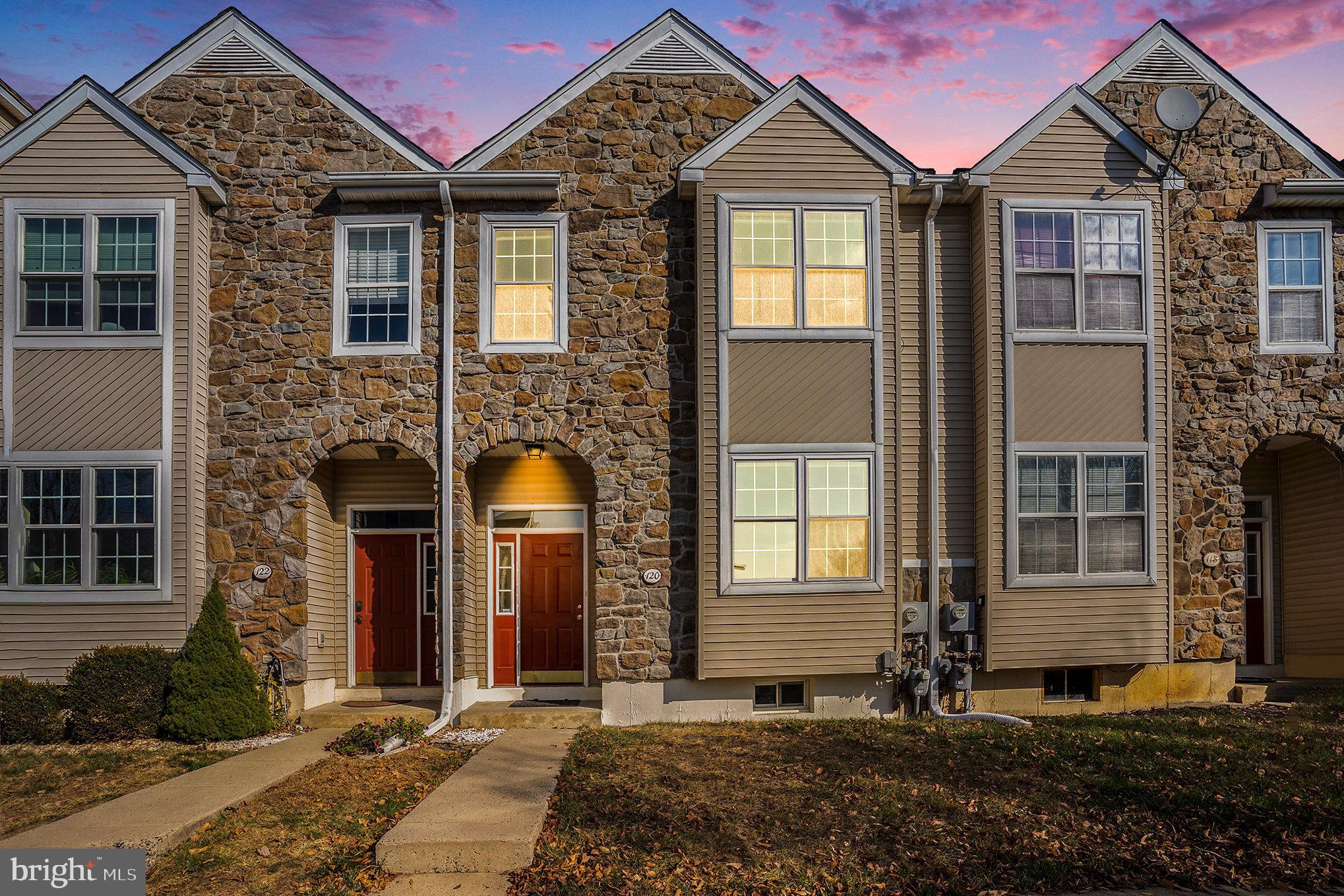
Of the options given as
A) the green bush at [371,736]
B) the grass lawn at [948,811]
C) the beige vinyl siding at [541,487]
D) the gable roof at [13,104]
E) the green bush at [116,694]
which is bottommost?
the green bush at [371,736]

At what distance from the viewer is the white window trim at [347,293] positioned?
36.8 feet

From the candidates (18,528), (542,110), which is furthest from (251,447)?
(542,110)

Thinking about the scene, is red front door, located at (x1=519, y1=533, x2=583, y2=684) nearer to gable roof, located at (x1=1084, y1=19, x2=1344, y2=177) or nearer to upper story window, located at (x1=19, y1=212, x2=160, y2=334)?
upper story window, located at (x1=19, y1=212, x2=160, y2=334)

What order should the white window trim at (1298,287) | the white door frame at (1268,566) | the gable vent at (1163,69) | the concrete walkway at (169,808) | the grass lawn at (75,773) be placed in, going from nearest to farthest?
1. the concrete walkway at (169,808)
2. the grass lawn at (75,773)
3. the white window trim at (1298,287)
4. the gable vent at (1163,69)
5. the white door frame at (1268,566)

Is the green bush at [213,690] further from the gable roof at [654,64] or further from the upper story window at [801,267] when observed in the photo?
the upper story window at [801,267]

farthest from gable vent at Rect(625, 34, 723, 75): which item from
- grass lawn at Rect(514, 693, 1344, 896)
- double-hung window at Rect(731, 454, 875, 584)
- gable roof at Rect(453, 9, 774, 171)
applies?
grass lawn at Rect(514, 693, 1344, 896)

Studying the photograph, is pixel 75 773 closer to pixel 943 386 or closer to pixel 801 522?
pixel 801 522

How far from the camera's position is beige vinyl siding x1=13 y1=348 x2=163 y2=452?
10789 millimetres

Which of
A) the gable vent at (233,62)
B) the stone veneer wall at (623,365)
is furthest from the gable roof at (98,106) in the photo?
the stone veneer wall at (623,365)

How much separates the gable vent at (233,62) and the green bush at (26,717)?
23.0 ft

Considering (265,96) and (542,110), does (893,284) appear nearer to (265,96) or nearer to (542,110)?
(542,110)

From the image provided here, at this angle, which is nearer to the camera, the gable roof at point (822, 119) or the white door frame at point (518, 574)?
the gable roof at point (822, 119)

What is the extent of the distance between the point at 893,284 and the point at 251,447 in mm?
7457

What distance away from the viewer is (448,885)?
6.02m
